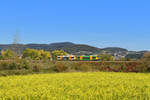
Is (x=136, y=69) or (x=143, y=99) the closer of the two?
(x=143, y=99)

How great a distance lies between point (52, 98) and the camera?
4414mm

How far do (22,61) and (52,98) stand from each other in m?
12.8

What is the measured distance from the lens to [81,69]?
55.2 ft

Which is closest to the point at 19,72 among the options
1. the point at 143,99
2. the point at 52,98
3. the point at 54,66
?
the point at 54,66

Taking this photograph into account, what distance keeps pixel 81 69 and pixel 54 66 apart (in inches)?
103

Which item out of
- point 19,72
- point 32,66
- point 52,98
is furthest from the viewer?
point 32,66

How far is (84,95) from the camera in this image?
472 cm

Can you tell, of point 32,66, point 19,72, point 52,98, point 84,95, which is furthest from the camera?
point 32,66

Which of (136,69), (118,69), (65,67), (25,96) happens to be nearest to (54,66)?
(65,67)

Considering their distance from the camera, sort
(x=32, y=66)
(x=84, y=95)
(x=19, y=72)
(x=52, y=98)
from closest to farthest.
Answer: (x=52, y=98), (x=84, y=95), (x=19, y=72), (x=32, y=66)

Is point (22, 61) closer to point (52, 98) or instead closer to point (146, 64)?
point (146, 64)

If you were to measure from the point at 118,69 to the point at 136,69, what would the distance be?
164 cm

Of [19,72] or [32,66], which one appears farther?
[32,66]

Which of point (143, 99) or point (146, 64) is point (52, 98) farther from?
point (146, 64)
